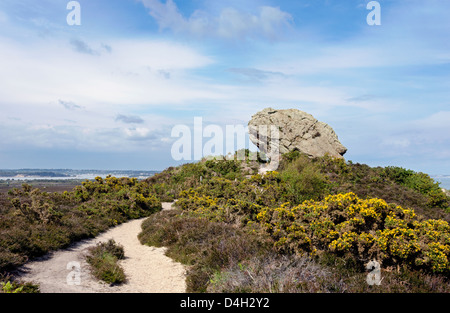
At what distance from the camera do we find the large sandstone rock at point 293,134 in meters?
29.8

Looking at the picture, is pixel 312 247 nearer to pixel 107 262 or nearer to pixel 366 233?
pixel 366 233

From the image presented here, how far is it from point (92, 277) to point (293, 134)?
1013 inches

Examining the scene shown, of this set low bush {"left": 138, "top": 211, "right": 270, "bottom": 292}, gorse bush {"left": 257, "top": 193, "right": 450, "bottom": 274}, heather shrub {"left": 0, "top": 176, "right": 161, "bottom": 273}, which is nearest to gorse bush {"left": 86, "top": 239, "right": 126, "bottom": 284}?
heather shrub {"left": 0, "top": 176, "right": 161, "bottom": 273}

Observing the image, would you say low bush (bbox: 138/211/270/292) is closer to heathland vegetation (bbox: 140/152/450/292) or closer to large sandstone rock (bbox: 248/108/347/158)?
heathland vegetation (bbox: 140/152/450/292)

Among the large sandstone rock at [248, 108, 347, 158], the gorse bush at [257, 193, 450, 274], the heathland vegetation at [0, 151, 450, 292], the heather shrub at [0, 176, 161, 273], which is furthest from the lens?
the large sandstone rock at [248, 108, 347, 158]

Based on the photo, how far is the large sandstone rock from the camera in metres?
29.8

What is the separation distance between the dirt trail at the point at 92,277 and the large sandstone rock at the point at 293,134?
70.2 ft

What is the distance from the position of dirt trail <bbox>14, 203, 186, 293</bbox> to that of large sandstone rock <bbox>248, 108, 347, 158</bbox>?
70.2 ft

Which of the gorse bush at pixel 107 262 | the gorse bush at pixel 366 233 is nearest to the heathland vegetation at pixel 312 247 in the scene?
the gorse bush at pixel 366 233

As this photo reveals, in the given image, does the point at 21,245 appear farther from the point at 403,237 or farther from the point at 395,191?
the point at 395,191

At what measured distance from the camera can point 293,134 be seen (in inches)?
1204
